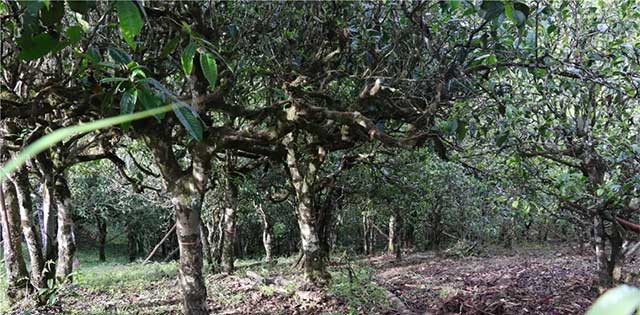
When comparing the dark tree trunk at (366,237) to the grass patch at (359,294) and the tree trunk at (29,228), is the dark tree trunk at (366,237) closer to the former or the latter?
the grass patch at (359,294)

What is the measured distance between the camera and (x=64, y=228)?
7.05 meters

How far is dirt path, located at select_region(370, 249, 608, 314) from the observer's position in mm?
6145

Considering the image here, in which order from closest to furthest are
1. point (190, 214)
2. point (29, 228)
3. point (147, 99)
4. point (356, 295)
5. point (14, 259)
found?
point (147, 99) → point (190, 214) → point (14, 259) → point (29, 228) → point (356, 295)

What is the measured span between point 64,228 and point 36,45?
6371 mm

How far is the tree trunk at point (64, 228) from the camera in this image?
6.95 meters

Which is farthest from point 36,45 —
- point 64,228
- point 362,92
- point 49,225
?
point 64,228

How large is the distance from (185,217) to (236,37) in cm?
191

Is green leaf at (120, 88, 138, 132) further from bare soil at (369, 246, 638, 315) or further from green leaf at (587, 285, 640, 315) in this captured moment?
bare soil at (369, 246, 638, 315)

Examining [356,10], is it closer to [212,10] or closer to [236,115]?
[212,10]

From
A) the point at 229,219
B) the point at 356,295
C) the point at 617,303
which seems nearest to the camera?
the point at 617,303

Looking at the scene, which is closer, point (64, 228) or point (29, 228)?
point (29, 228)

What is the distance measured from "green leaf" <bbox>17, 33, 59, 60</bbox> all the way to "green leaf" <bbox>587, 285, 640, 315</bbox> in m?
1.69

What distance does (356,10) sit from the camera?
4.28 metres

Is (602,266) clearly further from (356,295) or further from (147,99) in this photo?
(147,99)
